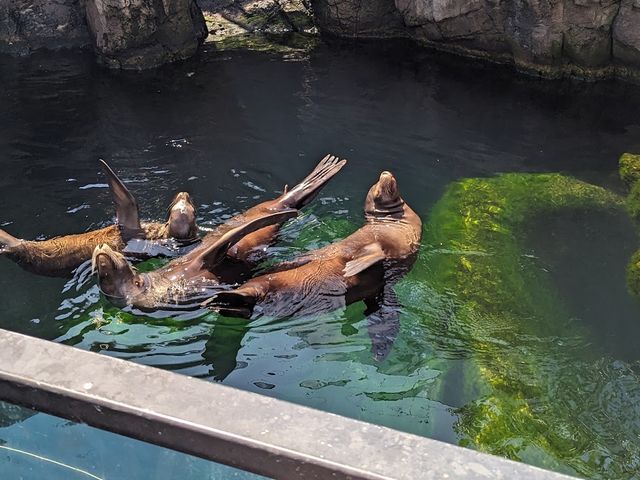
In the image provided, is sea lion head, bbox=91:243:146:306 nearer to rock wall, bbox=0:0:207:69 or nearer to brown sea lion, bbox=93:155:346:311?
brown sea lion, bbox=93:155:346:311

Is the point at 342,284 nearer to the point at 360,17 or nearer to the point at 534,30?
the point at 534,30

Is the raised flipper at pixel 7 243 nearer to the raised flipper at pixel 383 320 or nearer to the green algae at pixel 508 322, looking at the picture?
the raised flipper at pixel 383 320

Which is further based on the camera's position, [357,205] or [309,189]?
[357,205]

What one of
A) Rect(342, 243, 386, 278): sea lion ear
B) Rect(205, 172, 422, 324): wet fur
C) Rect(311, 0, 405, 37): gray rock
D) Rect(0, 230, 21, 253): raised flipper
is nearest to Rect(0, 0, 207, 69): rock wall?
Rect(311, 0, 405, 37): gray rock

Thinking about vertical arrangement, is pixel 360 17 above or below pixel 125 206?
above

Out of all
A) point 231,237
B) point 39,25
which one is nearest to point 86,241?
point 231,237

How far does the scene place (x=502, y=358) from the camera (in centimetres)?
515

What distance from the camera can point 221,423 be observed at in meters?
1.79

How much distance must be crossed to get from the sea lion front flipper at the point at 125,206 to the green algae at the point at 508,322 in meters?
2.19

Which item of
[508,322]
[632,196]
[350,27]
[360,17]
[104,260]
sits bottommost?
[508,322]

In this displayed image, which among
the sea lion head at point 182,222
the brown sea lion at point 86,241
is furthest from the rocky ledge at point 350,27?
the sea lion head at point 182,222

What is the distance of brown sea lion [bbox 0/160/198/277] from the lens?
5.77m

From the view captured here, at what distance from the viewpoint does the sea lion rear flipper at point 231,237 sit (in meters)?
5.02

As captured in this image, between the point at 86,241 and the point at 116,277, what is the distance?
39.4 inches
